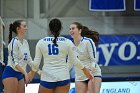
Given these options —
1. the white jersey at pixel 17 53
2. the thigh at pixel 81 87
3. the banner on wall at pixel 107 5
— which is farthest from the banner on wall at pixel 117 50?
the white jersey at pixel 17 53

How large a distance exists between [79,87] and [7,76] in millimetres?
1153

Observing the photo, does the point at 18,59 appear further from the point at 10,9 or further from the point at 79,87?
the point at 10,9

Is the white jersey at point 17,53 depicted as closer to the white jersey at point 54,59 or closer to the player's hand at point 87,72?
the white jersey at point 54,59

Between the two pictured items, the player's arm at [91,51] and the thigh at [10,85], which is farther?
the player's arm at [91,51]

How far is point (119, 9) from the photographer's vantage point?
13.8 meters

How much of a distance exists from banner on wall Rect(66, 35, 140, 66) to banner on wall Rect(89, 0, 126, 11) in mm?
1076

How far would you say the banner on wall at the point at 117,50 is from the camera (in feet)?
46.2

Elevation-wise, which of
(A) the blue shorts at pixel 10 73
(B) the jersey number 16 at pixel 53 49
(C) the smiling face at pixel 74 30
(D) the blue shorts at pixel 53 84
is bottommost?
(D) the blue shorts at pixel 53 84

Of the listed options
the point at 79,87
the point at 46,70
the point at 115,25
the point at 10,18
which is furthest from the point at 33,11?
the point at 46,70

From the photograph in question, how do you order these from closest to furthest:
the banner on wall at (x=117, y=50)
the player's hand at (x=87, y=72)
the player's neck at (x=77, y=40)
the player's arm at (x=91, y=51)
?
the player's hand at (x=87, y=72), the player's arm at (x=91, y=51), the player's neck at (x=77, y=40), the banner on wall at (x=117, y=50)

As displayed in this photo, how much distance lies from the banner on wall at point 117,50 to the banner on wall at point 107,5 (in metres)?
1.08

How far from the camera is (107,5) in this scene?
538 inches

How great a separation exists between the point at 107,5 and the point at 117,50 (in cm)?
165

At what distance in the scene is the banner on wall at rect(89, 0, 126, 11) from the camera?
13.5 m
